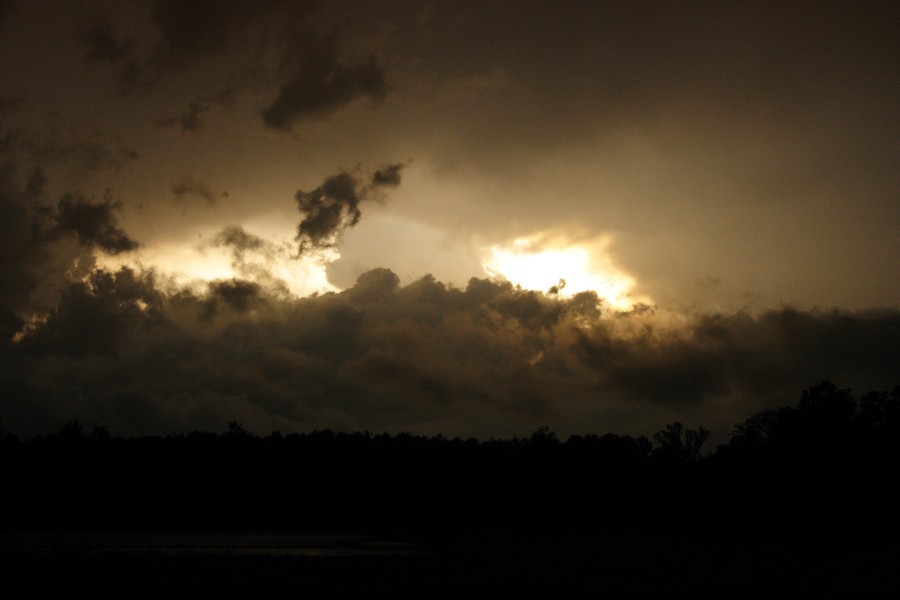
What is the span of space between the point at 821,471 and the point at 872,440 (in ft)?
42.2

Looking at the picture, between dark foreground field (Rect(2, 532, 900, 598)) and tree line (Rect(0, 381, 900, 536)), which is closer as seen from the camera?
dark foreground field (Rect(2, 532, 900, 598))

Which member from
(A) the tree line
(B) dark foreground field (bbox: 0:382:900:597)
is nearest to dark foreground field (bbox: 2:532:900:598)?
(B) dark foreground field (bbox: 0:382:900:597)

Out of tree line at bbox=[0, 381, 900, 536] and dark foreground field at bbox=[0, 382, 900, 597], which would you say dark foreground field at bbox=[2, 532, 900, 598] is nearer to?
dark foreground field at bbox=[0, 382, 900, 597]

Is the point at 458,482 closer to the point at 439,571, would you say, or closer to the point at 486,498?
the point at 486,498

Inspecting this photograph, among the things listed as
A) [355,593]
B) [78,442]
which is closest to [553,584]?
[355,593]

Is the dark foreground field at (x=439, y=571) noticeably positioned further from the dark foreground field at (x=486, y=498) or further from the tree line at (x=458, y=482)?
the tree line at (x=458, y=482)

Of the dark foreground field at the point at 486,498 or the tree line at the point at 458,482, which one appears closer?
the dark foreground field at the point at 486,498

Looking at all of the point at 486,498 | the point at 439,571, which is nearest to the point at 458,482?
the point at 486,498

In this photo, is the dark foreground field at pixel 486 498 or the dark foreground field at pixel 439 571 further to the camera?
the dark foreground field at pixel 486 498

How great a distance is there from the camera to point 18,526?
9325 centimetres

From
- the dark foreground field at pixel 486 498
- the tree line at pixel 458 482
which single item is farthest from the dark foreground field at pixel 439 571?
the tree line at pixel 458 482

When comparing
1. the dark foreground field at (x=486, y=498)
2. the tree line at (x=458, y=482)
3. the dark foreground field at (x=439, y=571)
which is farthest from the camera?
the tree line at (x=458, y=482)

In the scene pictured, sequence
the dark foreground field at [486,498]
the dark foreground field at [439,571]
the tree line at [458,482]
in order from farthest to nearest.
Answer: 1. the tree line at [458,482]
2. the dark foreground field at [486,498]
3. the dark foreground field at [439,571]

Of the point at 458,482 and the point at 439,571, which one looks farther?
the point at 458,482
